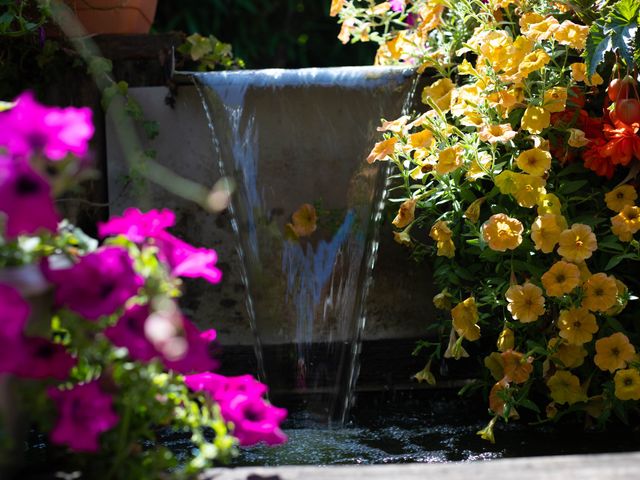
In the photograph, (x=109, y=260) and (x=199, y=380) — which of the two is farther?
(x=199, y=380)

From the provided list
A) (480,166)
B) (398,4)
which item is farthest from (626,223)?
(398,4)

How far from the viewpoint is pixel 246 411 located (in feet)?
3.31

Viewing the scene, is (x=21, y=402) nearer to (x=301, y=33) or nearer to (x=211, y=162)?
(x=211, y=162)

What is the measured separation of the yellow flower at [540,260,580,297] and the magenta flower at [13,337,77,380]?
1.14m

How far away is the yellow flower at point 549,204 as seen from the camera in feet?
6.03

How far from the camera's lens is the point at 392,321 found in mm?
2408

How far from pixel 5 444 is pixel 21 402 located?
9 centimetres

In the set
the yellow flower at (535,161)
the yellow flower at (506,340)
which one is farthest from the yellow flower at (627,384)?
the yellow flower at (535,161)

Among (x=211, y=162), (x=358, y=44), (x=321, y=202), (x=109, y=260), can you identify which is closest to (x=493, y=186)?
(x=321, y=202)

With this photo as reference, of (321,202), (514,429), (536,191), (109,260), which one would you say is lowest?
(514,429)

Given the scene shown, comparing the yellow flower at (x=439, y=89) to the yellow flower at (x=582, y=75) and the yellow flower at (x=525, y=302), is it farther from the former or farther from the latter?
the yellow flower at (x=525, y=302)

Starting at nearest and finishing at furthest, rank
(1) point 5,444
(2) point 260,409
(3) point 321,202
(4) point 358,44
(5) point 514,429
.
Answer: (1) point 5,444 < (2) point 260,409 < (5) point 514,429 < (3) point 321,202 < (4) point 358,44

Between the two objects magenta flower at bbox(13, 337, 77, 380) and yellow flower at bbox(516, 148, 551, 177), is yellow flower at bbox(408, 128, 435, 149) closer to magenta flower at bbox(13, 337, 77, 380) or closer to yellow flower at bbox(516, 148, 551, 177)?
yellow flower at bbox(516, 148, 551, 177)

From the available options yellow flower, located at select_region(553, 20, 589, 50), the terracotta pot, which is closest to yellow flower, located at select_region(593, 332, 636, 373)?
yellow flower, located at select_region(553, 20, 589, 50)
